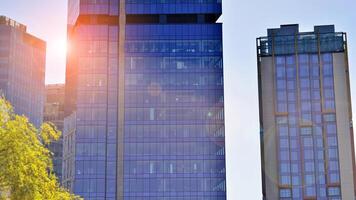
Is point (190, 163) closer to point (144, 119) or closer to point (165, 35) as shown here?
point (144, 119)

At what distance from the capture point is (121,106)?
550ft

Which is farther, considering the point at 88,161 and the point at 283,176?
the point at 283,176

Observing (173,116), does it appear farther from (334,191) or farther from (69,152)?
(334,191)

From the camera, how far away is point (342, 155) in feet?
591

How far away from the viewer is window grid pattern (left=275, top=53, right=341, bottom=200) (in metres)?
178

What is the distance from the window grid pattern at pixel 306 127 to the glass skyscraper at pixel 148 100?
2215cm

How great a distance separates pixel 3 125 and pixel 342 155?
14991 cm

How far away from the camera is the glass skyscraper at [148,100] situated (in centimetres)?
16325

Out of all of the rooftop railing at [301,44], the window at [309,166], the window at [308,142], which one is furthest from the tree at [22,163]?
the rooftop railing at [301,44]

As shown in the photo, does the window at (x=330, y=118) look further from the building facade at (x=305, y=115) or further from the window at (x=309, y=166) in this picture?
the window at (x=309, y=166)

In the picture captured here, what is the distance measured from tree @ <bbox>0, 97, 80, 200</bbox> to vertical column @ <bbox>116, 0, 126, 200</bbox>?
123 metres

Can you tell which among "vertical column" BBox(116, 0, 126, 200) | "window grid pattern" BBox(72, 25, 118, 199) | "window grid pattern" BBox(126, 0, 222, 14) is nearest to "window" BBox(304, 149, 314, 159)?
"window grid pattern" BBox(126, 0, 222, 14)

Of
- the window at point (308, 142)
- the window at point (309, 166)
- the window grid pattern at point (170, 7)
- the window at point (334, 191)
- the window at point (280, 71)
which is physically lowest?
the window at point (334, 191)

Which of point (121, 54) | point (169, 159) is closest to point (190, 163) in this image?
point (169, 159)
